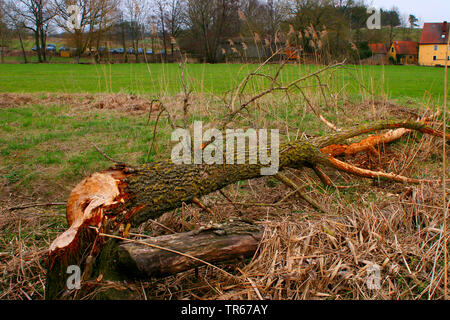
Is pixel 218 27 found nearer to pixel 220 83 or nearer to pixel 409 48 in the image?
pixel 220 83

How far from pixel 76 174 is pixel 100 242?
2.14 metres

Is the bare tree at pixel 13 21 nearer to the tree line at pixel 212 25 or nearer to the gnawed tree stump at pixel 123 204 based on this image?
the tree line at pixel 212 25

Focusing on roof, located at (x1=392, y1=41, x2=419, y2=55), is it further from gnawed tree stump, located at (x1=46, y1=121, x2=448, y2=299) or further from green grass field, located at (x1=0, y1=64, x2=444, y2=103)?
gnawed tree stump, located at (x1=46, y1=121, x2=448, y2=299)

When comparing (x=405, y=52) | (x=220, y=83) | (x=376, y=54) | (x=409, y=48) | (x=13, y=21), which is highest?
(x=13, y=21)

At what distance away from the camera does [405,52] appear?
1810 inches

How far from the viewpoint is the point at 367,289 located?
1.87 metres

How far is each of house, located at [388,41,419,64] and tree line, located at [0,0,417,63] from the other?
196 inches

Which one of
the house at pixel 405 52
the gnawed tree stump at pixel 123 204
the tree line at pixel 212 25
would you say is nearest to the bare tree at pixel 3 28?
the tree line at pixel 212 25

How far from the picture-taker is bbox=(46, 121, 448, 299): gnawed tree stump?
1.79 meters

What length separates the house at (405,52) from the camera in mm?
44781

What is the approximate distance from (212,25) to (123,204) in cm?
2013

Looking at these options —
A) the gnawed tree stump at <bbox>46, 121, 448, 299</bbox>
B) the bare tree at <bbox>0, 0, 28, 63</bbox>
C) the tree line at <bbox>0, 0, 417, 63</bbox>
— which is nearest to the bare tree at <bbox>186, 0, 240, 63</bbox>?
the tree line at <bbox>0, 0, 417, 63</bbox>

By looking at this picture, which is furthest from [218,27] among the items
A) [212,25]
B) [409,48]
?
[409,48]

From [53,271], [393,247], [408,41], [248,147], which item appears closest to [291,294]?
[393,247]
